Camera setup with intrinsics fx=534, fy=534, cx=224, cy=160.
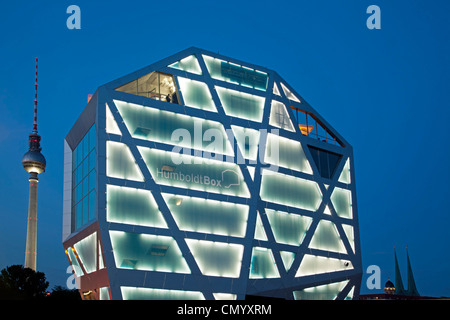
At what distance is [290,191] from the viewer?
161 feet

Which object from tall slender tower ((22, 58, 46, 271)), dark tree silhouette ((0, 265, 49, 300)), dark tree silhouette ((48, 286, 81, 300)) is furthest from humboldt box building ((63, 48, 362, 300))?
tall slender tower ((22, 58, 46, 271))

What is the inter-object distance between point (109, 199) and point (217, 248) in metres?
9.61

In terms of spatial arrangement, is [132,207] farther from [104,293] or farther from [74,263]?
[74,263]

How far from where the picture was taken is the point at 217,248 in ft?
140

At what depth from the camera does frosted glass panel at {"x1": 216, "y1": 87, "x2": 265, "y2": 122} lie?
46.9 metres

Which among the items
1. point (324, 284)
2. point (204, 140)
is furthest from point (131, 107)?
point (324, 284)

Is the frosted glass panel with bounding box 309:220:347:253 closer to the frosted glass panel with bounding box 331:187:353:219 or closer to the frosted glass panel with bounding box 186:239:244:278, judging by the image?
the frosted glass panel with bounding box 331:187:353:219

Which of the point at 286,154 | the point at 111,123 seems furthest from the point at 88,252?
the point at 286,154

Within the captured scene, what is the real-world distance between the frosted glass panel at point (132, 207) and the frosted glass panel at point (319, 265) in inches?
584

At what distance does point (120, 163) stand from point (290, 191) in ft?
55.0

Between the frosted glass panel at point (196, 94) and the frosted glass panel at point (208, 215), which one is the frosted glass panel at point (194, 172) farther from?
the frosted glass panel at point (196, 94)
